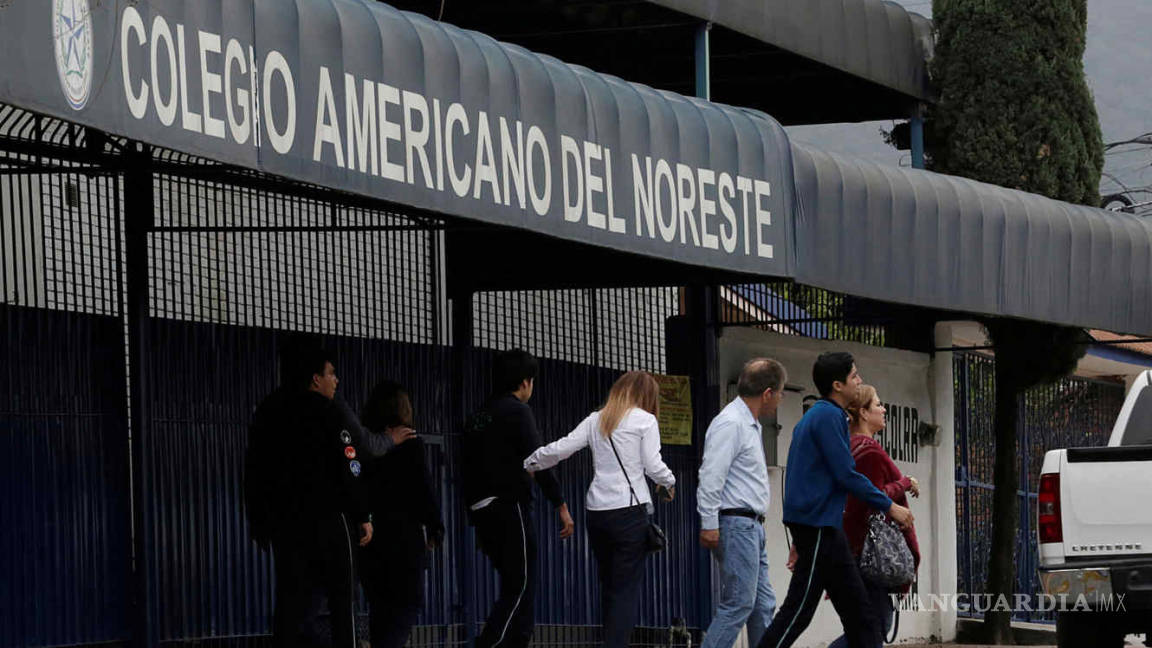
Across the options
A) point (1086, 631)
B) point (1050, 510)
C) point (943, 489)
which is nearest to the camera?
point (1050, 510)

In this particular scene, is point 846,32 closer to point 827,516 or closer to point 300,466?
point 827,516

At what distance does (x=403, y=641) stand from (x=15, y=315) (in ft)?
8.51

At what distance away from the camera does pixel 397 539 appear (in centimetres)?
1123

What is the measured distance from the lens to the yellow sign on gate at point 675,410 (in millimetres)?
15484

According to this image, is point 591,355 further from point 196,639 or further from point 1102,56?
point 1102,56

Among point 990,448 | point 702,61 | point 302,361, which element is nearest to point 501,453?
point 302,361

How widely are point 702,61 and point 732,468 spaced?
501cm

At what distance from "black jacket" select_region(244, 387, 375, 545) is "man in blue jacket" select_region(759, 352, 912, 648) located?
86.7 inches

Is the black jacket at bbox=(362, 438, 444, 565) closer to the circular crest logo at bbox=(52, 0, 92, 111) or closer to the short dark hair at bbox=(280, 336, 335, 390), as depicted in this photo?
the short dark hair at bbox=(280, 336, 335, 390)

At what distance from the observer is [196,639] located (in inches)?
449

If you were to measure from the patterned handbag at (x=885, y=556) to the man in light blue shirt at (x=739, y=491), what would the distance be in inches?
33.3

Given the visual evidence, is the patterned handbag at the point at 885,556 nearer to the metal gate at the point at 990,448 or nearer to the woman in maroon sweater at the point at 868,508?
the woman in maroon sweater at the point at 868,508

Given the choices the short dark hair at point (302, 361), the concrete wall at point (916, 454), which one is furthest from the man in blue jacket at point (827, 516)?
the concrete wall at point (916, 454)

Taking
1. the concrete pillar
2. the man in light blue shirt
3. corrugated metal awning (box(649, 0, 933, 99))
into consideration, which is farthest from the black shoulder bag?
the concrete pillar
